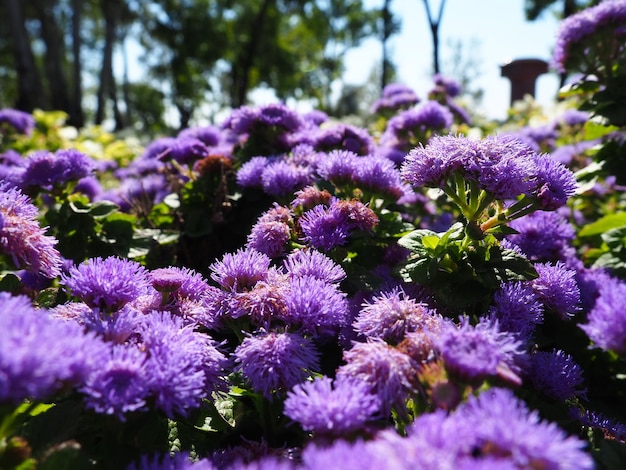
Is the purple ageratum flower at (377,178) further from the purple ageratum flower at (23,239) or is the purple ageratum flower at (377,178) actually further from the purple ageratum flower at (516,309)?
the purple ageratum flower at (23,239)

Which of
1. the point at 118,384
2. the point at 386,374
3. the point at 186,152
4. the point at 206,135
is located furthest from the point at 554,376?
the point at 206,135

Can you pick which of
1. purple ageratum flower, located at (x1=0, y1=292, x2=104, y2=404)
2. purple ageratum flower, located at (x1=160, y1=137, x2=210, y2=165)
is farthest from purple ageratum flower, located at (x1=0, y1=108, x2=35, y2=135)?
purple ageratum flower, located at (x1=0, y1=292, x2=104, y2=404)

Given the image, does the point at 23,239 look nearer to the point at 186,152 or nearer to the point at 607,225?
the point at 186,152

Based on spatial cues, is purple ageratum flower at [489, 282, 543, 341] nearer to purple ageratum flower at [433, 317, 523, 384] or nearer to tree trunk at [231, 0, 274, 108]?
purple ageratum flower at [433, 317, 523, 384]

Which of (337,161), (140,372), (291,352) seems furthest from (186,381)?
(337,161)

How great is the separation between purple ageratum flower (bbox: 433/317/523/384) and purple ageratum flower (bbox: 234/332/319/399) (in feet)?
1.32

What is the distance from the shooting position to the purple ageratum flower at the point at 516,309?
1.70 meters

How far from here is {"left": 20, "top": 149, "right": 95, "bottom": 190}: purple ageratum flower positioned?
2.67 m

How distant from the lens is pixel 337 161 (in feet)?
7.95

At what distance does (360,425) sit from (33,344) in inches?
27.7

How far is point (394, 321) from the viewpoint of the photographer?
156 centimetres

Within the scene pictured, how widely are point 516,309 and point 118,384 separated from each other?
4.08 ft

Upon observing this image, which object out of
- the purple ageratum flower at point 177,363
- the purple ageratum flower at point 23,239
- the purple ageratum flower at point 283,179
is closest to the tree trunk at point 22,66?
the purple ageratum flower at point 283,179

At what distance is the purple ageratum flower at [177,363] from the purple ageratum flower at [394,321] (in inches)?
18.0
